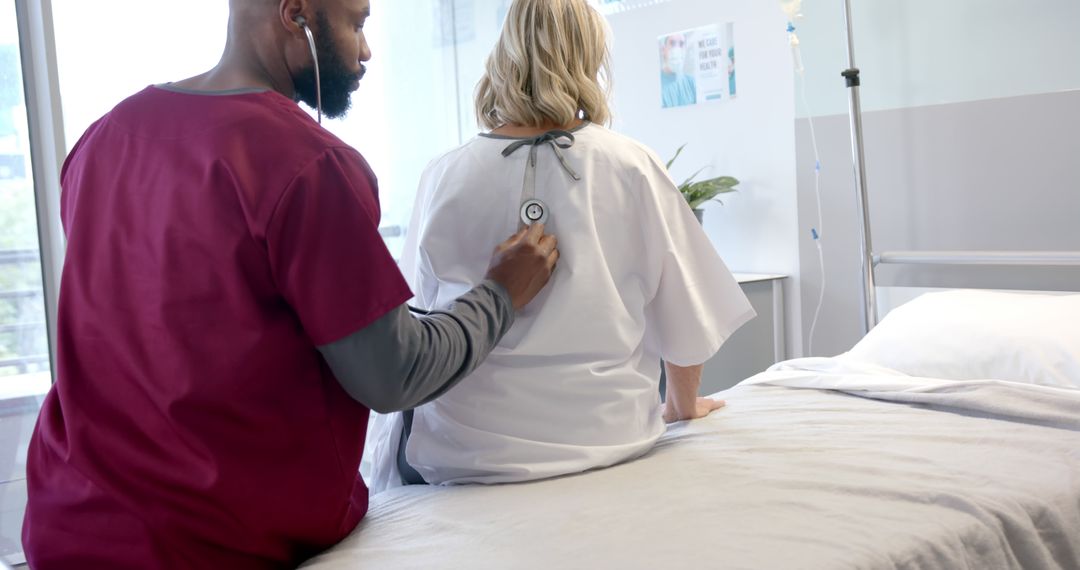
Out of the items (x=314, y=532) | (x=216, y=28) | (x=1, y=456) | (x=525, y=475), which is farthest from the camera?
(x=216, y=28)

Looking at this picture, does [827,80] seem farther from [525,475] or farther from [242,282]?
[242,282]

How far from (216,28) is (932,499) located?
87.2 inches

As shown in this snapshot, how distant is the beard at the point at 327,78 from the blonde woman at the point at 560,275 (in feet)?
1.21

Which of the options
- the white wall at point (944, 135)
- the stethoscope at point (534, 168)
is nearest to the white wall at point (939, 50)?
the white wall at point (944, 135)

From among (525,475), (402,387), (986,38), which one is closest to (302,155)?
(402,387)

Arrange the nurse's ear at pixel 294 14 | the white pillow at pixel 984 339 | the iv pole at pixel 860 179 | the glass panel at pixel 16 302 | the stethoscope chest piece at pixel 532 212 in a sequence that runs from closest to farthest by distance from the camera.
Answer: the nurse's ear at pixel 294 14, the stethoscope chest piece at pixel 532 212, the white pillow at pixel 984 339, the glass panel at pixel 16 302, the iv pole at pixel 860 179

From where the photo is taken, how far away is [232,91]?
3.51 feet

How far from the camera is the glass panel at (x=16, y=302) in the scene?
229 centimetres

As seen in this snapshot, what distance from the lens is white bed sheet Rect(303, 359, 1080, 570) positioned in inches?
44.4

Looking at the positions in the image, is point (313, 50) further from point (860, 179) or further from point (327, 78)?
point (860, 179)

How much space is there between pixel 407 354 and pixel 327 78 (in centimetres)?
36

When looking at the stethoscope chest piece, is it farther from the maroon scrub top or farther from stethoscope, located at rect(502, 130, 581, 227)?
the maroon scrub top

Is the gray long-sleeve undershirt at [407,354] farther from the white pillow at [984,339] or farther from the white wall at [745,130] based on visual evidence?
the white wall at [745,130]

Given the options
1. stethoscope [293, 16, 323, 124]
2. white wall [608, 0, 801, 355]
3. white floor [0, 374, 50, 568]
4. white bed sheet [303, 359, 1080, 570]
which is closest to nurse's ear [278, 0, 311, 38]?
stethoscope [293, 16, 323, 124]
